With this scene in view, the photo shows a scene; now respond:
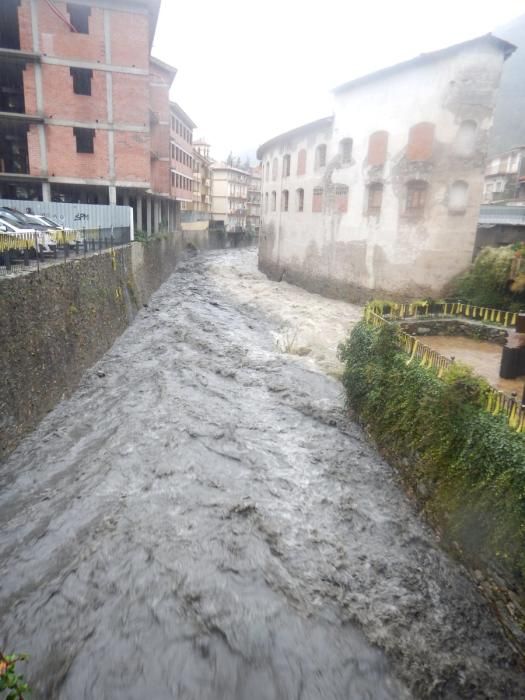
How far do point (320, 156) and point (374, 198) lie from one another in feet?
20.5

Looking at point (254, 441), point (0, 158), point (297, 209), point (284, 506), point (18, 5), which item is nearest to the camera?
point (284, 506)

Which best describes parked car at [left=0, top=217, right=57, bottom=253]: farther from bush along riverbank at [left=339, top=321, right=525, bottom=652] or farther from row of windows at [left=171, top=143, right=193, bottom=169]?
row of windows at [left=171, top=143, right=193, bottom=169]

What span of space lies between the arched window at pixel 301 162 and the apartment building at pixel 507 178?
20491mm

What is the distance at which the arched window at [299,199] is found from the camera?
101ft

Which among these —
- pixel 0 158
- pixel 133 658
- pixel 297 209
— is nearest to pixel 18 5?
pixel 0 158

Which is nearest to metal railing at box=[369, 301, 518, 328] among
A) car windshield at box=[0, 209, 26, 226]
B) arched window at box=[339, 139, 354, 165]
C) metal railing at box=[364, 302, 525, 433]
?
metal railing at box=[364, 302, 525, 433]

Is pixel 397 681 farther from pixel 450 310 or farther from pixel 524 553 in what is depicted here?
pixel 450 310

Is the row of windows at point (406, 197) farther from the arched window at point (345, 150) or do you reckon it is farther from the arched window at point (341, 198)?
the arched window at point (345, 150)

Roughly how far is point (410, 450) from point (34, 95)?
25.4 meters

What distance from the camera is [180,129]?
44156 mm

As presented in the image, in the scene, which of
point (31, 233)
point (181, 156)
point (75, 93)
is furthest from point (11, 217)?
point (181, 156)

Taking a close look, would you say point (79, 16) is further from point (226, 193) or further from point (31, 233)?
point (226, 193)

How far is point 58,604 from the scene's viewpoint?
6.63m

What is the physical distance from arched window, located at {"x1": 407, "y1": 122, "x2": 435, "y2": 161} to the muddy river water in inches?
564
